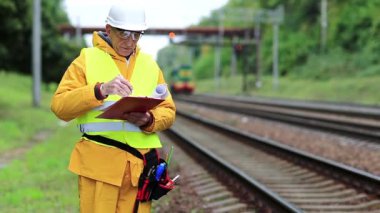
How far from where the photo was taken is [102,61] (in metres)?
3.73

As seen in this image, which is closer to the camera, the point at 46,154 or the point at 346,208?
the point at 346,208

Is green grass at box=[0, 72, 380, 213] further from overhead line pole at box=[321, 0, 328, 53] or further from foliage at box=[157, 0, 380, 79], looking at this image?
overhead line pole at box=[321, 0, 328, 53]

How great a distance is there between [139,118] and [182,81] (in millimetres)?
53662

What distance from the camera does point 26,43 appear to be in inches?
1109

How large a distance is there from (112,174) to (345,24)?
56.2m

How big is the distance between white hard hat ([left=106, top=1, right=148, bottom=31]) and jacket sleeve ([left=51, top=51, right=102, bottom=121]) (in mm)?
307

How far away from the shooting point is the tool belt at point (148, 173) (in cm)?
374

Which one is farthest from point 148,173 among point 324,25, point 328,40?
point 328,40

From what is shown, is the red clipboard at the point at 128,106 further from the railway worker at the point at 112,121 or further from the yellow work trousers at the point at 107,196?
the yellow work trousers at the point at 107,196

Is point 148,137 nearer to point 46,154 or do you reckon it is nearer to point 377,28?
point 46,154

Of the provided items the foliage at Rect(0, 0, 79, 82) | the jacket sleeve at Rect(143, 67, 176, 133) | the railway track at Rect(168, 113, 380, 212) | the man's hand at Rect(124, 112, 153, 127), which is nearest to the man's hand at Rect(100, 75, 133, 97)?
the man's hand at Rect(124, 112, 153, 127)

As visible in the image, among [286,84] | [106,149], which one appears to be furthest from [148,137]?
[286,84]

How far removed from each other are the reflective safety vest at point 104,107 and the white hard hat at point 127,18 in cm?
22

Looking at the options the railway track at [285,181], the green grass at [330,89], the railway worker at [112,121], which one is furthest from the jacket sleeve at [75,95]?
the green grass at [330,89]
